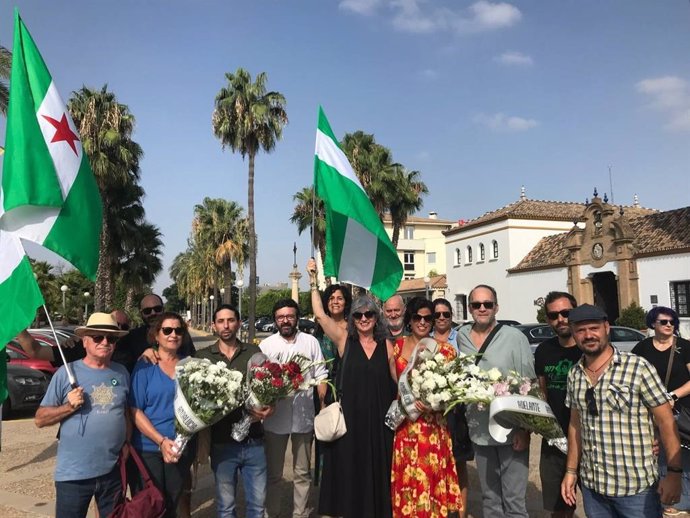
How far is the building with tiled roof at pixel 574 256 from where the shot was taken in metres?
24.0

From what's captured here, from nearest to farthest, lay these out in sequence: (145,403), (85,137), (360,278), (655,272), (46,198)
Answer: (145,403) → (46,198) → (360,278) → (85,137) → (655,272)

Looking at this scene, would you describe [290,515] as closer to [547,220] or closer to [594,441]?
[594,441]

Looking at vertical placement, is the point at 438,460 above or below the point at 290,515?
above

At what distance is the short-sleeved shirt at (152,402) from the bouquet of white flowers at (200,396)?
110 millimetres

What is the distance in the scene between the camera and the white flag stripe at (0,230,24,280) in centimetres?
391

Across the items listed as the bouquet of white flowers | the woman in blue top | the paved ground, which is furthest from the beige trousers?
the bouquet of white flowers

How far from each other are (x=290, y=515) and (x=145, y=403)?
222 cm

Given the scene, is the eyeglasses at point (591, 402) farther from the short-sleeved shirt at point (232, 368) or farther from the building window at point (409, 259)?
the building window at point (409, 259)

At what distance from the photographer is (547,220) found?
34.6 metres

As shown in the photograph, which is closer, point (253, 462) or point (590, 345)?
point (590, 345)

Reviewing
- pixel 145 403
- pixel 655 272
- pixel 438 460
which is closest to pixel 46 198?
pixel 145 403

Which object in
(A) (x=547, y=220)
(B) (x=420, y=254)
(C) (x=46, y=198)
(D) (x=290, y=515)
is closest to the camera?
(C) (x=46, y=198)

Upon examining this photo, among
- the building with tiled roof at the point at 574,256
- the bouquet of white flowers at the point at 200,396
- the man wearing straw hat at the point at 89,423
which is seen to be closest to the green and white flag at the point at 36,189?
the man wearing straw hat at the point at 89,423

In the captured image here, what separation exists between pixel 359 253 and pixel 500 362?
6.89 feet
